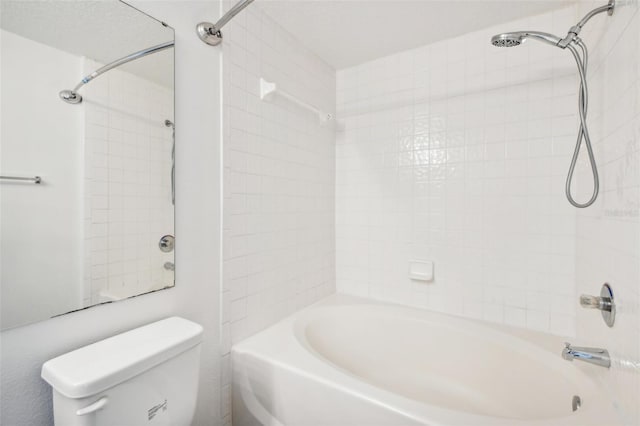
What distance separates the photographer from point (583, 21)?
110 centimetres

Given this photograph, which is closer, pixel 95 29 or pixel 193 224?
pixel 95 29

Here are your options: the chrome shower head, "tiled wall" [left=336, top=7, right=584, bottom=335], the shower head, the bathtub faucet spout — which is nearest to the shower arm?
the shower head

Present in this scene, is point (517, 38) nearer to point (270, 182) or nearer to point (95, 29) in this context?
point (270, 182)

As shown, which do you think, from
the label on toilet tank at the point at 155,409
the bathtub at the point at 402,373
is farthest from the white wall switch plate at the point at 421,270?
the label on toilet tank at the point at 155,409

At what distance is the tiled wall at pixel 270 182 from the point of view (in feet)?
4.71

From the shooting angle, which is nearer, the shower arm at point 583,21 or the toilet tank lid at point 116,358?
the toilet tank lid at point 116,358

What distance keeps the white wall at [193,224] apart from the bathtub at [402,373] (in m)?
0.21

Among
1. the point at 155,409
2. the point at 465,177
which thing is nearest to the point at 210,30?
the point at 155,409

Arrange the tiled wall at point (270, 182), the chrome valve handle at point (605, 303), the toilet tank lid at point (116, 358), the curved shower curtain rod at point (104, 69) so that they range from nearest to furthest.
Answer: the toilet tank lid at point (116, 358)
the curved shower curtain rod at point (104, 69)
the chrome valve handle at point (605, 303)
the tiled wall at point (270, 182)

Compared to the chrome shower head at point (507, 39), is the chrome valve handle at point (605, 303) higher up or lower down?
lower down

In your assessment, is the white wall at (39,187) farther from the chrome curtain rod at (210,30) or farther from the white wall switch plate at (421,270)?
the white wall switch plate at (421,270)

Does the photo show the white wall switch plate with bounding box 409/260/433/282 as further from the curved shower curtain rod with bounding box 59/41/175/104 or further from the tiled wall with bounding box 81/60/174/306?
the curved shower curtain rod with bounding box 59/41/175/104

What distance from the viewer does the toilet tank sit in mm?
780

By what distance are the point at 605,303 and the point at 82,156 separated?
1.78 meters
